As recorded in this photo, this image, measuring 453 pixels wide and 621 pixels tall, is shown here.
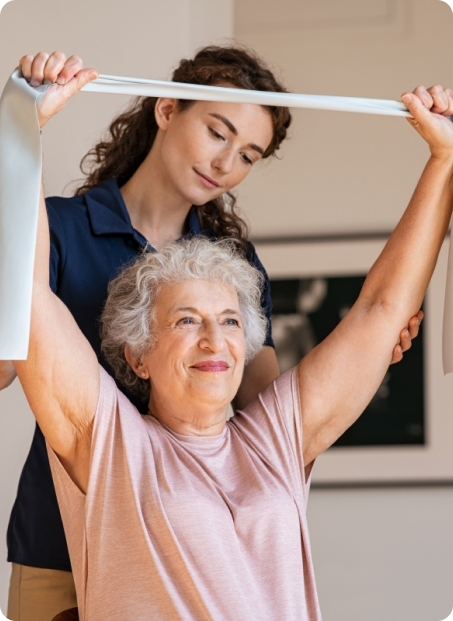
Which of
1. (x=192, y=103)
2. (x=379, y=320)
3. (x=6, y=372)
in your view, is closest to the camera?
(x=6, y=372)

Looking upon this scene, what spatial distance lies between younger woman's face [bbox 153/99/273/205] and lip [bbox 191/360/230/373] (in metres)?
0.48

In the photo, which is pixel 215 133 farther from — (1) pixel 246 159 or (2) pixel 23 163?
(2) pixel 23 163

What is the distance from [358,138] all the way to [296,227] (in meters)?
0.43

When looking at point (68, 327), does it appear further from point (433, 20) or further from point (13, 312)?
point (433, 20)

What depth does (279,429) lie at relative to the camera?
1.77 m

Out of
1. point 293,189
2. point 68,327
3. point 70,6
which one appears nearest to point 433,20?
point 293,189

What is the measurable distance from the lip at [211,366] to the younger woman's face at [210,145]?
1.59 ft

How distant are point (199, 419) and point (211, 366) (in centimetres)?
12

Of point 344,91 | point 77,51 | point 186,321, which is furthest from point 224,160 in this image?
point 344,91

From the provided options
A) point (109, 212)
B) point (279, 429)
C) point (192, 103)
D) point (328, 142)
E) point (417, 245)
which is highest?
point (328, 142)

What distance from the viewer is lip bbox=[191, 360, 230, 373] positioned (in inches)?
67.7

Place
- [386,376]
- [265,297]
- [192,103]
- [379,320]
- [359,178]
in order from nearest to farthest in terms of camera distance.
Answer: [379,320]
[192,103]
[265,297]
[386,376]
[359,178]

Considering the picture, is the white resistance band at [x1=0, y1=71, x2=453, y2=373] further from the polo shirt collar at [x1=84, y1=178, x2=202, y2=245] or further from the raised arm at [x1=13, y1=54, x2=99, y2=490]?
the polo shirt collar at [x1=84, y1=178, x2=202, y2=245]

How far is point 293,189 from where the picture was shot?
3260mm
